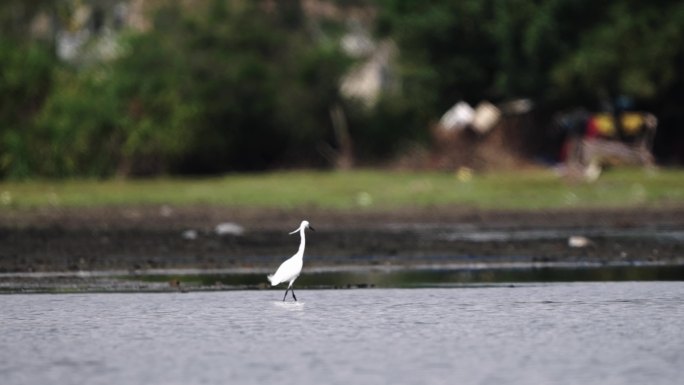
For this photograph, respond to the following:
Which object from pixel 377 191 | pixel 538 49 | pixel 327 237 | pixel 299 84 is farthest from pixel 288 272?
pixel 299 84

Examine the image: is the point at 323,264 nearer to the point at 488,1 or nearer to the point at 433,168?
the point at 433,168

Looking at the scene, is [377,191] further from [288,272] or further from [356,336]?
[356,336]

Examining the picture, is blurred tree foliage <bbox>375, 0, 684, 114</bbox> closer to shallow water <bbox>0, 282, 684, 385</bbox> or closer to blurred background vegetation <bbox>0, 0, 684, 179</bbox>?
blurred background vegetation <bbox>0, 0, 684, 179</bbox>

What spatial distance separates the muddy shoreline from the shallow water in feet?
11.3

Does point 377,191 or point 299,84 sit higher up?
point 299,84

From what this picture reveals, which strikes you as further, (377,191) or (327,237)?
(377,191)

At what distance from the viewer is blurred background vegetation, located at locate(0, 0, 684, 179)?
3709 centimetres

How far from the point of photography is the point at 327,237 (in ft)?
77.7

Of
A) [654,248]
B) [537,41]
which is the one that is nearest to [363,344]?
[654,248]

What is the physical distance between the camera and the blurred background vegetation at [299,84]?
37.1 meters

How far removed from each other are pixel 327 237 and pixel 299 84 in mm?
17795

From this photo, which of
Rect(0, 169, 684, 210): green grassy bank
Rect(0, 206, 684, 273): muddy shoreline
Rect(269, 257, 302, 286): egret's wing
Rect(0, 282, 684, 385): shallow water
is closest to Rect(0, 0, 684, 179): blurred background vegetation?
Rect(0, 169, 684, 210): green grassy bank

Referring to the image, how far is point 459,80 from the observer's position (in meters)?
40.8

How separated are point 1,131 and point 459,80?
40.1 ft
